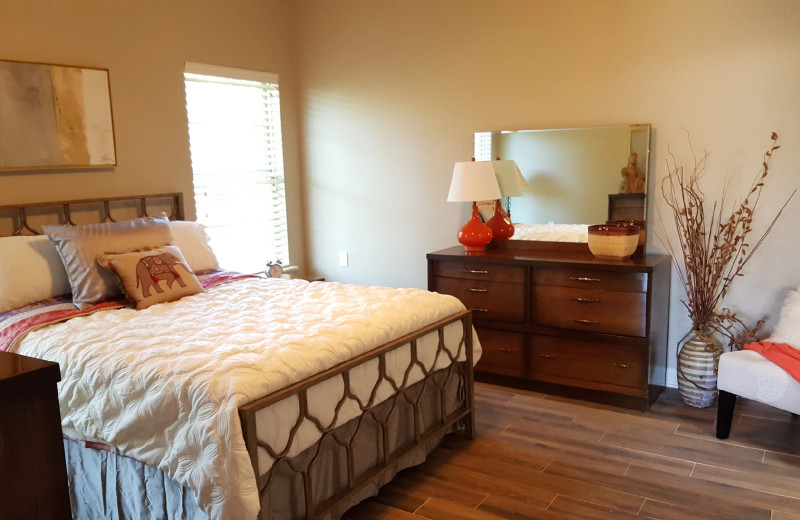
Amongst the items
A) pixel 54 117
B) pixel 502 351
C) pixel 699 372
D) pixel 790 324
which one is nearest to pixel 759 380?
pixel 790 324

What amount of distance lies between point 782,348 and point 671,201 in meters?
1.07

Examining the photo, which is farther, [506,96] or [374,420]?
[506,96]

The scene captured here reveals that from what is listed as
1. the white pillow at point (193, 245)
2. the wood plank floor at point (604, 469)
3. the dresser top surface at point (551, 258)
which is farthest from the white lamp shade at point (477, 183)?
the white pillow at point (193, 245)

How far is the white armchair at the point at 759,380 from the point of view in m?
2.79

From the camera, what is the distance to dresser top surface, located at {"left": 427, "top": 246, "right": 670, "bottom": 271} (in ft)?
11.2

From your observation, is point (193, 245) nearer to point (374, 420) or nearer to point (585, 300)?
point (374, 420)

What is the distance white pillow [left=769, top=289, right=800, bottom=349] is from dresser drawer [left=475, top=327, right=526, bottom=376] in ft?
4.24

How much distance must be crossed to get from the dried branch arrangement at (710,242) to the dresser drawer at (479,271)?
933 millimetres

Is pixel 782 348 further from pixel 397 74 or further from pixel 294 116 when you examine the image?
pixel 294 116

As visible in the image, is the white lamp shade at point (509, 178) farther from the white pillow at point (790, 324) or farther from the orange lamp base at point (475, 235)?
the white pillow at point (790, 324)

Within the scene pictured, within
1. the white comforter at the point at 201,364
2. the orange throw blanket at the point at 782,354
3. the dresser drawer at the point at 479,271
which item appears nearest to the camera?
the white comforter at the point at 201,364

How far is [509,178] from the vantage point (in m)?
4.11

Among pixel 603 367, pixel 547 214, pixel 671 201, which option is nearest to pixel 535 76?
pixel 547 214

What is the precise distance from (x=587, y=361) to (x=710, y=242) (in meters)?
0.98
